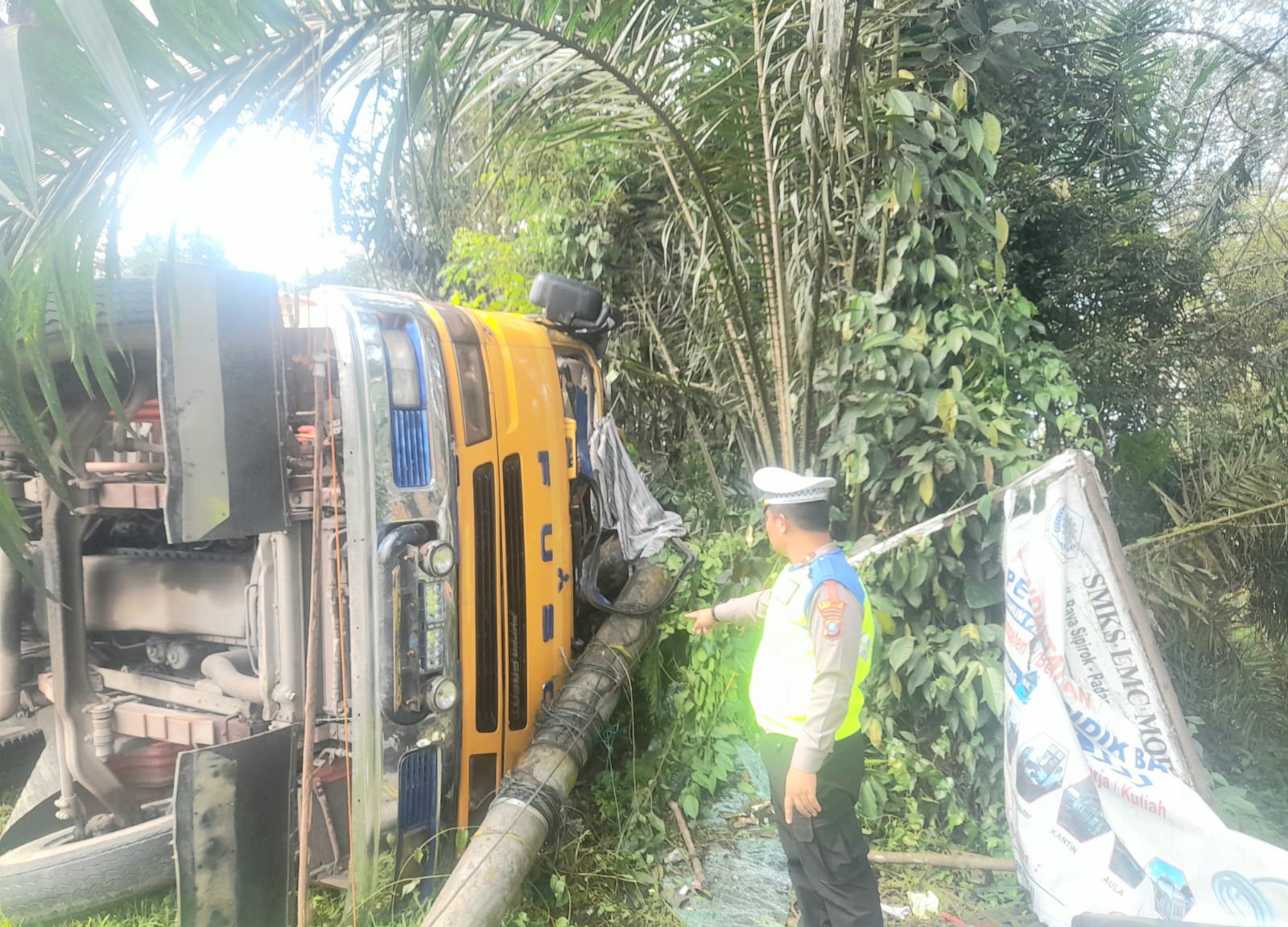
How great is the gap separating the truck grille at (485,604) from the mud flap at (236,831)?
61cm

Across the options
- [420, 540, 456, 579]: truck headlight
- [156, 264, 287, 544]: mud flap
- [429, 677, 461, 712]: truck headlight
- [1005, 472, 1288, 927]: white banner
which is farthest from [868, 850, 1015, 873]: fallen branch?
[156, 264, 287, 544]: mud flap

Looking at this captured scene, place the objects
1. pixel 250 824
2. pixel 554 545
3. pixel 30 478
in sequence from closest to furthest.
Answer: pixel 250 824 → pixel 30 478 → pixel 554 545

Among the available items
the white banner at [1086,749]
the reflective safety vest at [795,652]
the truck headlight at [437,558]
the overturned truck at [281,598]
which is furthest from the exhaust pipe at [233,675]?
the white banner at [1086,749]

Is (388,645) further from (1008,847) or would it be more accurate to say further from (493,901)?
(1008,847)

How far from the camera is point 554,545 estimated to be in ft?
9.82

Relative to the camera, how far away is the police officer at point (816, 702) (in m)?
1.97

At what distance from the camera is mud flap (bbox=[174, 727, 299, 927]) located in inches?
83.7

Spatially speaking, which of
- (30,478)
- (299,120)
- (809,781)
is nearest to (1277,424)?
(809,781)

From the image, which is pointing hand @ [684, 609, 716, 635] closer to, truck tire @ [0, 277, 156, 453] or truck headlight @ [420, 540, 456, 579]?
truck headlight @ [420, 540, 456, 579]

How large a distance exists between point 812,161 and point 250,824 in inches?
109

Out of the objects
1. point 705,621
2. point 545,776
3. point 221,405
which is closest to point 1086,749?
point 705,621

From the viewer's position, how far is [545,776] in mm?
2596

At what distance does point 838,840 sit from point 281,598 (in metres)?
1.87

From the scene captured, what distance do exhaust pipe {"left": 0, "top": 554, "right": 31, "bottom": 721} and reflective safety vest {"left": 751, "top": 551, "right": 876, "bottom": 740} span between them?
8.83 ft
